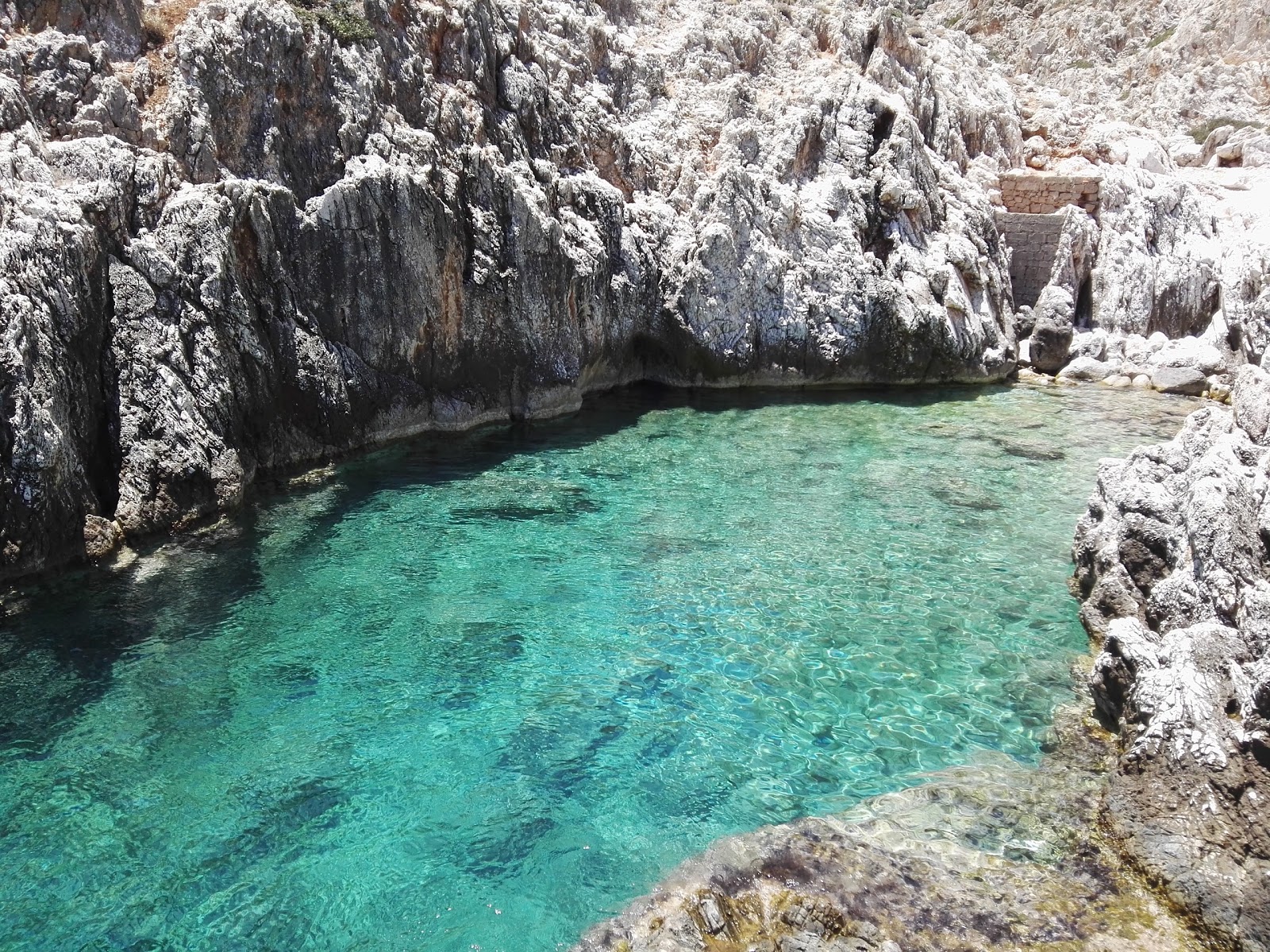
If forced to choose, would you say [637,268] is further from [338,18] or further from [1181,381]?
[1181,381]

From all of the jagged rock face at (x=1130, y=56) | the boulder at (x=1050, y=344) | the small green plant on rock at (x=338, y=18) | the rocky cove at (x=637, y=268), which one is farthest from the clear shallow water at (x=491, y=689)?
the jagged rock face at (x=1130, y=56)

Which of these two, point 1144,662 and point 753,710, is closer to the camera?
point 1144,662

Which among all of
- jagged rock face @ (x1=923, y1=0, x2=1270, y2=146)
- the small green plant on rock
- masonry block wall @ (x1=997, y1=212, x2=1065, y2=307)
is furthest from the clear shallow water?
jagged rock face @ (x1=923, y1=0, x2=1270, y2=146)

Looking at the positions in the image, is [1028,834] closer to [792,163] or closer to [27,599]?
[27,599]

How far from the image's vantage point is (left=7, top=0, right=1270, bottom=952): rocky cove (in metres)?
9.05

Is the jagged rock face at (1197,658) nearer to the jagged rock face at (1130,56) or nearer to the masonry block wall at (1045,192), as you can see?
the masonry block wall at (1045,192)

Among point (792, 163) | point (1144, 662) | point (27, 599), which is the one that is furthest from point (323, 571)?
point (792, 163)

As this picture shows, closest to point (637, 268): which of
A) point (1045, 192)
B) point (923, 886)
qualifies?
point (1045, 192)

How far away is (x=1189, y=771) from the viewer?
7.73 meters

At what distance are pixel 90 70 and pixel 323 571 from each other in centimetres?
936

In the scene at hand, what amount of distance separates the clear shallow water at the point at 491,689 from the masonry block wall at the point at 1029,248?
41.6 feet

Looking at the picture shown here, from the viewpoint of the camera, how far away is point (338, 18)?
1752cm

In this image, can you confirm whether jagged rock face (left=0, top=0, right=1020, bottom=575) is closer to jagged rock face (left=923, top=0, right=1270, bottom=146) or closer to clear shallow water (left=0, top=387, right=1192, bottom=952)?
clear shallow water (left=0, top=387, right=1192, bottom=952)

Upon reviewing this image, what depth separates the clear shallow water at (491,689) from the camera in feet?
24.0
